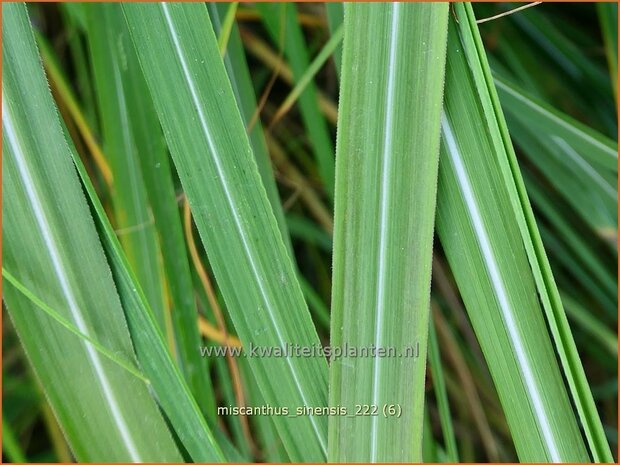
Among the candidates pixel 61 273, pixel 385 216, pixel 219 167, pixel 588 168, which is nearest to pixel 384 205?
pixel 385 216

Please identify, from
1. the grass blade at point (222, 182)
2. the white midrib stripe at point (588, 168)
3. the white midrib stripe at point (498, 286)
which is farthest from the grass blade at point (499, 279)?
the white midrib stripe at point (588, 168)

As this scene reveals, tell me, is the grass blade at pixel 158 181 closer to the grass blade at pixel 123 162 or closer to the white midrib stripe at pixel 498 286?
the grass blade at pixel 123 162

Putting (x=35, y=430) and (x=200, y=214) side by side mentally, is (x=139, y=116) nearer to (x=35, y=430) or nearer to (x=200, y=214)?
(x=200, y=214)

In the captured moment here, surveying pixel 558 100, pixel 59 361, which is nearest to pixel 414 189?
pixel 59 361

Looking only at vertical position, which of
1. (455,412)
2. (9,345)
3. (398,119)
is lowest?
(455,412)

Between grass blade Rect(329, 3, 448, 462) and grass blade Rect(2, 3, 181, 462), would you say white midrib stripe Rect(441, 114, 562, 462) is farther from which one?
grass blade Rect(2, 3, 181, 462)
